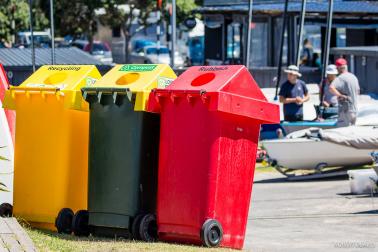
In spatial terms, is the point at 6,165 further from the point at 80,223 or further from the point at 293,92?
the point at 293,92

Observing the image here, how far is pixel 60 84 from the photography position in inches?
392

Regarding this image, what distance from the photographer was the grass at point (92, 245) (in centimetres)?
829

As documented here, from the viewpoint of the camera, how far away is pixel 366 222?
11.4 metres

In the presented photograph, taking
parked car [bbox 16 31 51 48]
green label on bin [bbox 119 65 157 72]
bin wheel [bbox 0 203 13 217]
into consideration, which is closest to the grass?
bin wheel [bbox 0 203 13 217]

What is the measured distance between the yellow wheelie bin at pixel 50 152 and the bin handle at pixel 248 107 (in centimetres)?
149

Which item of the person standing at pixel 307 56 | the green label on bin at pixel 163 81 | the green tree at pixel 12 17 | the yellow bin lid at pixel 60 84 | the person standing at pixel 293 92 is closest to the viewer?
the green label on bin at pixel 163 81

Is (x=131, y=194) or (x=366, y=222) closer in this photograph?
(x=131, y=194)

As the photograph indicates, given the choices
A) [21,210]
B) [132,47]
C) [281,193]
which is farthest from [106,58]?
[21,210]

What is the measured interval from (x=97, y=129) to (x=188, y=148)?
95cm

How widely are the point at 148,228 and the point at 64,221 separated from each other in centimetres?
86

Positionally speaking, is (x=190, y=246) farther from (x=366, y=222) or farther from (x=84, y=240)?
(x=366, y=222)

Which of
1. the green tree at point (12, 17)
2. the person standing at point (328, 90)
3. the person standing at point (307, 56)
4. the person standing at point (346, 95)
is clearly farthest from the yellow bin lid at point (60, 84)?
the green tree at point (12, 17)

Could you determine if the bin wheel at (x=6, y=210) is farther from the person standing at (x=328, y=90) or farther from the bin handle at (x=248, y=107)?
the person standing at (x=328, y=90)

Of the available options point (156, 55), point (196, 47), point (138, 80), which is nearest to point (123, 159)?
point (138, 80)
